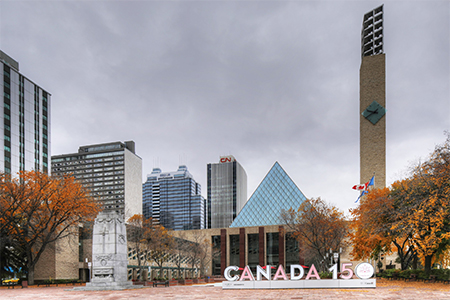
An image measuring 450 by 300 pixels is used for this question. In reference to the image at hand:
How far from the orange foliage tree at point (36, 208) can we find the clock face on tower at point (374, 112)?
4704cm

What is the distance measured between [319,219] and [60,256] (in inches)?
1252

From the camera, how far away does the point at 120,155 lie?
580 ft

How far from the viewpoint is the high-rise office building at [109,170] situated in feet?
575

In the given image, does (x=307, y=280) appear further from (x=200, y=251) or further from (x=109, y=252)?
(x=200, y=251)

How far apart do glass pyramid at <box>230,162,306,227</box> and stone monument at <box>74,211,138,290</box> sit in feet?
162

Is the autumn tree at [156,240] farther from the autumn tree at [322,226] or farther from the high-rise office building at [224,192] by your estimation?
the high-rise office building at [224,192]

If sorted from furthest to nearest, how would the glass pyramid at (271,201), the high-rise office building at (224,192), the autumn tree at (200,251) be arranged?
the high-rise office building at (224,192) → the glass pyramid at (271,201) → the autumn tree at (200,251)

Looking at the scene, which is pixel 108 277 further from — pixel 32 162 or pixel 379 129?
pixel 32 162

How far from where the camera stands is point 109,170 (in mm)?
176875

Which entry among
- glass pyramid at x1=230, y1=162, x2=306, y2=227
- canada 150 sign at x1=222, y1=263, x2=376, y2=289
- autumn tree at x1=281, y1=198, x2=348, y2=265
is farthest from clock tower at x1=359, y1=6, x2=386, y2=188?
canada 150 sign at x1=222, y1=263, x2=376, y2=289

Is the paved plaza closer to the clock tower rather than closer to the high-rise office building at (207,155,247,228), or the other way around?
the clock tower

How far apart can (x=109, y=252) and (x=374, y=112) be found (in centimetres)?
4988

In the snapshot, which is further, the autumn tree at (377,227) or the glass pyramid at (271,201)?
the glass pyramid at (271,201)

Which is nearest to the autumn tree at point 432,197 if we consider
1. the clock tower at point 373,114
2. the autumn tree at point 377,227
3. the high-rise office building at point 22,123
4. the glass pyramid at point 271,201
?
the autumn tree at point 377,227
